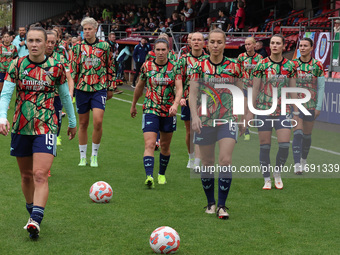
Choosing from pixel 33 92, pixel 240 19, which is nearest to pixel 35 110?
pixel 33 92

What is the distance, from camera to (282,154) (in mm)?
9102

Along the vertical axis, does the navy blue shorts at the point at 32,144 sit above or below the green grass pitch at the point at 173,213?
above

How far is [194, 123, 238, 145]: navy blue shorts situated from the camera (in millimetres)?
7086

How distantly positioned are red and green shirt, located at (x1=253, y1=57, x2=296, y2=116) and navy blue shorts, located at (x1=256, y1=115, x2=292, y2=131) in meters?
0.07

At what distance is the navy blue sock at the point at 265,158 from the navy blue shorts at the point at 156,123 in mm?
1305

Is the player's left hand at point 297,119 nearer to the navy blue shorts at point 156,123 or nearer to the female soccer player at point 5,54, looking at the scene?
the navy blue shorts at point 156,123

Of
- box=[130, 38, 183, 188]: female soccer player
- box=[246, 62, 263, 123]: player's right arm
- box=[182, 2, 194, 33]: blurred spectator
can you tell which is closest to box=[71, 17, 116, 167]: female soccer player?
box=[130, 38, 183, 188]: female soccer player

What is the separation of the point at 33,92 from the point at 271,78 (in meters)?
3.70

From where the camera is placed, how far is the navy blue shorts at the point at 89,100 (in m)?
10.2

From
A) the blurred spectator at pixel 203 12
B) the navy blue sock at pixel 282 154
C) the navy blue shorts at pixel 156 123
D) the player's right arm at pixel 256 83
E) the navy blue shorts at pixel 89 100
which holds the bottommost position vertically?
the navy blue sock at pixel 282 154

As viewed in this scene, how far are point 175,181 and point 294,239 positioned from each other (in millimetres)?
3396

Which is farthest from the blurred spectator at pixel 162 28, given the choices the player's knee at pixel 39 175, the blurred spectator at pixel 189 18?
the player's knee at pixel 39 175

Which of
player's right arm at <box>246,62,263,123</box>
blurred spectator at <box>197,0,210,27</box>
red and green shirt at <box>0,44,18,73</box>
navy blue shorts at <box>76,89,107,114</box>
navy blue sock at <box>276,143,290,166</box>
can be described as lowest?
navy blue sock at <box>276,143,290,166</box>

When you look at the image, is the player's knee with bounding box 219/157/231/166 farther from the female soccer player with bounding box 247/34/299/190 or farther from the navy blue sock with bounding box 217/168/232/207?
the female soccer player with bounding box 247/34/299/190
